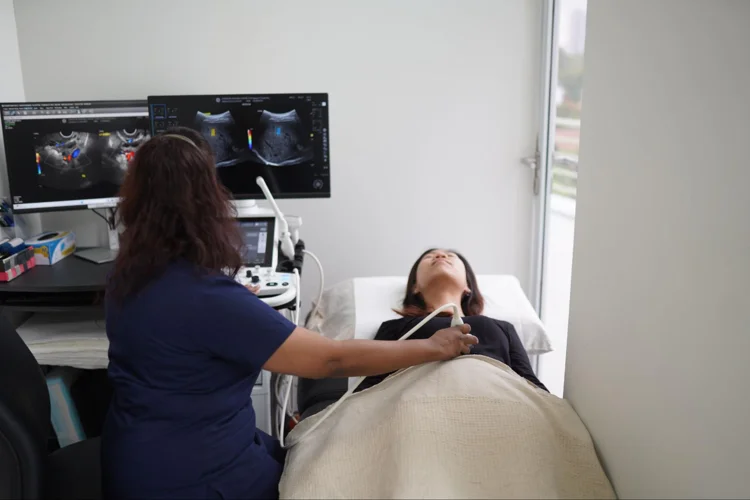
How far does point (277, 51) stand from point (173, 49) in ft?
1.23

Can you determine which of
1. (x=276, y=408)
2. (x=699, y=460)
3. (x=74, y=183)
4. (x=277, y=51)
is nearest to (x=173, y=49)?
(x=277, y=51)

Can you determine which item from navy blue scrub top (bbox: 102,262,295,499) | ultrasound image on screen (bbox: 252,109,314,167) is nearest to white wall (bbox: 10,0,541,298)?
ultrasound image on screen (bbox: 252,109,314,167)

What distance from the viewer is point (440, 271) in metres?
2.22

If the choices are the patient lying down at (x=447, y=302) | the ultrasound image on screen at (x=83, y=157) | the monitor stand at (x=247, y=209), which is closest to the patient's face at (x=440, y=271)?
the patient lying down at (x=447, y=302)

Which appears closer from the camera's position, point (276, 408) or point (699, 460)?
point (699, 460)

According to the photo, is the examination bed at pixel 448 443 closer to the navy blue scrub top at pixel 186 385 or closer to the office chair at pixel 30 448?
the navy blue scrub top at pixel 186 385

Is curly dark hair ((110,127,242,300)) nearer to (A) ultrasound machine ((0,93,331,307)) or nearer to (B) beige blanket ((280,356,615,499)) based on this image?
(B) beige blanket ((280,356,615,499))

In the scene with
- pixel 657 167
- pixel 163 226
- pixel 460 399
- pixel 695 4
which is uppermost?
pixel 695 4

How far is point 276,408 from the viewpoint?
2516 mm

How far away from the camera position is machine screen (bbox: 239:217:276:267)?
7.24ft

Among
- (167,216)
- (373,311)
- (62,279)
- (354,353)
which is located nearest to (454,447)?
(354,353)

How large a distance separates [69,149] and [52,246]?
1.06ft

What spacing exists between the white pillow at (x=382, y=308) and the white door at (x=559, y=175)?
1.06 feet

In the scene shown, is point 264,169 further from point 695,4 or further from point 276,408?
point 695,4
